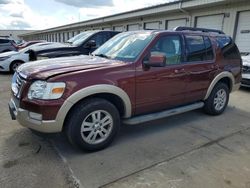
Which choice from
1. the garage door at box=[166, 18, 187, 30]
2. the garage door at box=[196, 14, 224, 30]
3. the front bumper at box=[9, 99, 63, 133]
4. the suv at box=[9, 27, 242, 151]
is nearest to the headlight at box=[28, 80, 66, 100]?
the suv at box=[9, 27, 242, 151]

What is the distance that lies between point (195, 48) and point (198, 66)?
1.14 ft

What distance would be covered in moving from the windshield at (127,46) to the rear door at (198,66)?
89cm

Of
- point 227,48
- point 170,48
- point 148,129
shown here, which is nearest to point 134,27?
point 227,48

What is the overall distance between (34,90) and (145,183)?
1.79m

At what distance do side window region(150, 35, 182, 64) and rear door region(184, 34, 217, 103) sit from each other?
196mm

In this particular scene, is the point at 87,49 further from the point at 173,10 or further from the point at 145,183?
the point at 173,10

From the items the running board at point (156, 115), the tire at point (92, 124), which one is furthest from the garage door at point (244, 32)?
the tire at point (92, 124)

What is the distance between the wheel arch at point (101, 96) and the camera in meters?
3.04

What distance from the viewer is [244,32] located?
36.8 ft

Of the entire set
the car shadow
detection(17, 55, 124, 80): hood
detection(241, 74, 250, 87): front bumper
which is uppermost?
detection(17, 55, 124, 80): hood

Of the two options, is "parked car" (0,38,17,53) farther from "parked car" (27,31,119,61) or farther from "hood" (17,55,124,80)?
"hood" (17,55,124,80)

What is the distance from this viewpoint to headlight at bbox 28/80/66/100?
296 cm

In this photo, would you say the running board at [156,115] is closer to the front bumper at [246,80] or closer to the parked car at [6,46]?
the front bumper at [246,80]

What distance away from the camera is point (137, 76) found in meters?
3.59
